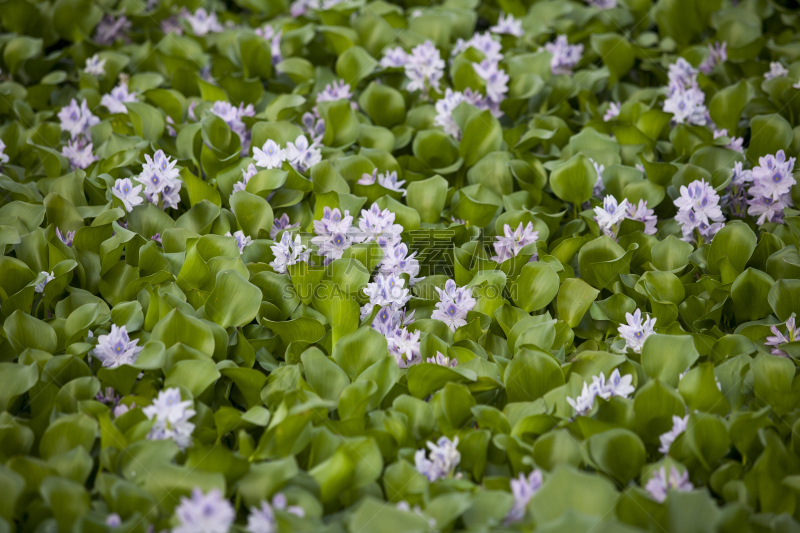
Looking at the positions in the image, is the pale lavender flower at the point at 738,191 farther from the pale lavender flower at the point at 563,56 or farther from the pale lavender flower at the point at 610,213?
the pale lavender flower at the point at 563,56

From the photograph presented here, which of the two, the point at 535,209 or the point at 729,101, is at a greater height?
the point at 729,101

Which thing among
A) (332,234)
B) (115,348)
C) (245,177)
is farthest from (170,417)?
(245,177)

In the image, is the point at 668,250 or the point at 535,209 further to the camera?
the point at 535,209

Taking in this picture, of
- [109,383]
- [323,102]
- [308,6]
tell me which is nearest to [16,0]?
[308,6]

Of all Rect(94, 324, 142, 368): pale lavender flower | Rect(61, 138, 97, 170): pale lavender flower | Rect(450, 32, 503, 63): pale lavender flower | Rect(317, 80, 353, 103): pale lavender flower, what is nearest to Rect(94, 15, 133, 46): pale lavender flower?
Rect(61, 138, 97, 170): pale lavender flower

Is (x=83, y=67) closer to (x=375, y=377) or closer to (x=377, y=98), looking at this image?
(x=377, y=98)

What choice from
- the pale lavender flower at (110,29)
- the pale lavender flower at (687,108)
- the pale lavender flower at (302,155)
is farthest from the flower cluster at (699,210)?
the pale lavender flower at (110,29)

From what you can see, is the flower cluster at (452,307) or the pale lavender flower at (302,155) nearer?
the flower cluster at (452,307)

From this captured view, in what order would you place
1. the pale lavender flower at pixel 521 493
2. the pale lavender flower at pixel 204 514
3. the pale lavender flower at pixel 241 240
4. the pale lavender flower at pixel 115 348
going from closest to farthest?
1. the pale lavender flower at pixel 204 514
2. the pale lavender flower at pixel 521 493
3. the pale lavender flower at pixel 115 348
4. the pale lavender flower at pixel 241 240
